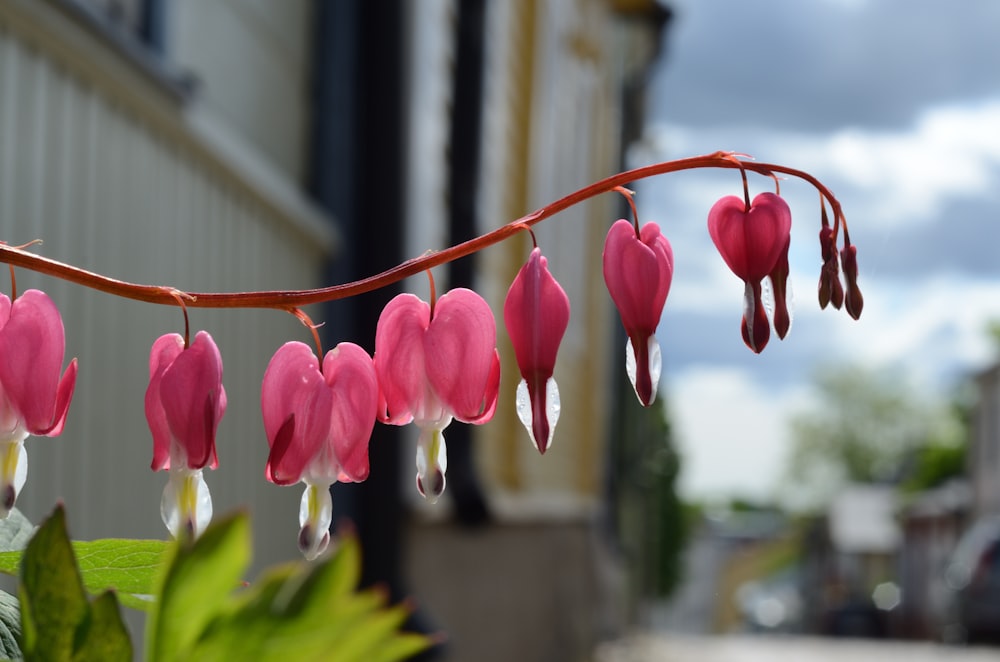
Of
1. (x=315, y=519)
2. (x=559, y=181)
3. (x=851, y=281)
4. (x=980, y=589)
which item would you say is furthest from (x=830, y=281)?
(x=980, y=589)

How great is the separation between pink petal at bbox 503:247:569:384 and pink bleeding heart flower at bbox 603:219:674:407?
2 centimetres

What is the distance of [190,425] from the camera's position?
53 cm

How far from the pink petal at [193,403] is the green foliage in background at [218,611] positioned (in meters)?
0.13

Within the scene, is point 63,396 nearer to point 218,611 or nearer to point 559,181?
point 218,611

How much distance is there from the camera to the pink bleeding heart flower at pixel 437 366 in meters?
0.56

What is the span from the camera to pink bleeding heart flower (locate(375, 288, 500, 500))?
56 cm

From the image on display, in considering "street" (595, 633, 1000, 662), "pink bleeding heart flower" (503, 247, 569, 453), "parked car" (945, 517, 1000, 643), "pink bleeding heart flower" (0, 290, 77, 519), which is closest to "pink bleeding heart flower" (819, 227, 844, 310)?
"pink bleeding heart flower" (503, 247, 569, 453)

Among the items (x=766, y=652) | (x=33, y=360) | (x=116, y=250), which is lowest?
(x=766, y=652)

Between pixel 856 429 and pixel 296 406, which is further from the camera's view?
pixel 856 429

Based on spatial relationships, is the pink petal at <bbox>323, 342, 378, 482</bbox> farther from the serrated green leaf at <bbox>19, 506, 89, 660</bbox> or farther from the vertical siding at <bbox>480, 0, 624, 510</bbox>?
the vertical siding at <bbox>480, 0, 624, 510</bbox>

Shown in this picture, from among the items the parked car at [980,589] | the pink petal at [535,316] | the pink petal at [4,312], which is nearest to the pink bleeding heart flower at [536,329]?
the pink petal at [535,316]

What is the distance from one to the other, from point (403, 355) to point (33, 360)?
0.16 metres

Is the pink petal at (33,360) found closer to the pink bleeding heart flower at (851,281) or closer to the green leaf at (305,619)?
the green leaf at (305,619)

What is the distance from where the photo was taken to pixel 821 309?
22.6 inches
